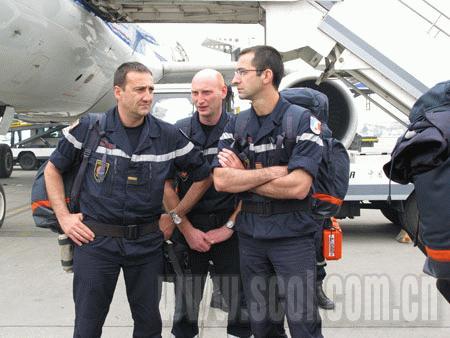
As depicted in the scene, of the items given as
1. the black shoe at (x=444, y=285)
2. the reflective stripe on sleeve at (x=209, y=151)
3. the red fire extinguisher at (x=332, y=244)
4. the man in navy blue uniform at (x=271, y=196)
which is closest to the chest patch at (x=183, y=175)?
the reflective stripe on sleeve at (x=209, y=151)

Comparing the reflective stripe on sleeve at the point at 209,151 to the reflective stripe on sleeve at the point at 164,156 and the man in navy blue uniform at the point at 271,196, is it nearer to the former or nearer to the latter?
the reflective stripe on sleeve at the point at 164,156

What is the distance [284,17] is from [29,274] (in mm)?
4092

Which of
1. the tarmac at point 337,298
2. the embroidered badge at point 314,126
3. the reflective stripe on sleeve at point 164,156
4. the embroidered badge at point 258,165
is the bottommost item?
the tarmac at point 337,298

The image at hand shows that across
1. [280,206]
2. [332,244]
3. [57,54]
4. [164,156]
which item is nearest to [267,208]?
[280,206]

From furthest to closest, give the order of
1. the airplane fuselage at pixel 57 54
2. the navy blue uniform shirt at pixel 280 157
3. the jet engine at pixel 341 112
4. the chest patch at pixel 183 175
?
1. the jet engine at pixel 341 112
2. the airplane fuselage at pixel 57 54
3. the chest patch at pixel 183 175
4. the navy blue uniform shirt at pixel 280 157

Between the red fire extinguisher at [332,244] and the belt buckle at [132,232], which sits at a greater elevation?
the belt buckle at [132,232]

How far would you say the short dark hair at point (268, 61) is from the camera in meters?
2.80

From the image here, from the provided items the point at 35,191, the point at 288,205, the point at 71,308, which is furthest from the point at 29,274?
the point at 288,205

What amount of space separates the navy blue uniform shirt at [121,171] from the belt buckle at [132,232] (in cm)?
2

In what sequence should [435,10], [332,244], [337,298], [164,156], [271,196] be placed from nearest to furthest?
[271,196] < [164,156] < [332,244] < [337,298] < [435,10]

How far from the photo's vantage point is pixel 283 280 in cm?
274

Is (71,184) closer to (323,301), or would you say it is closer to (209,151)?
(209,151)

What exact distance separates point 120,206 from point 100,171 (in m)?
0.21

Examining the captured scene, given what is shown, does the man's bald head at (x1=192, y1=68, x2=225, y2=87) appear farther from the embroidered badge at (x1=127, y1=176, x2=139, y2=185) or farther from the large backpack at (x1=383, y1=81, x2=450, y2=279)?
the large backpack at (x1=383, y1=81, x2=450, y2=279)
